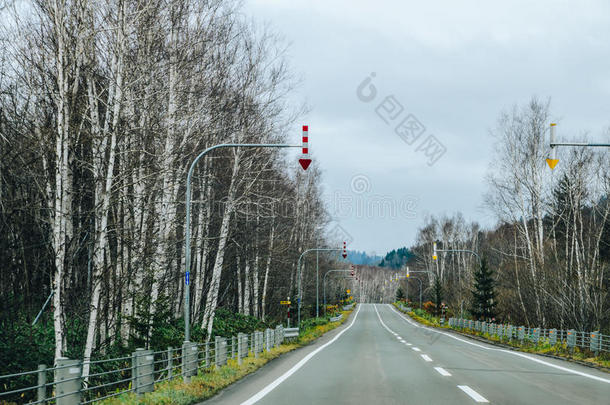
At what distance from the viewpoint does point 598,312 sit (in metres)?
27.7

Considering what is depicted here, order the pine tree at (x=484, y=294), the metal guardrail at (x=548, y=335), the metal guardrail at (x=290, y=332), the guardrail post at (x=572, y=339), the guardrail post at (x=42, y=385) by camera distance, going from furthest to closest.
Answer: the pine tree at (x=484, y=294), the metal guardrail at (x=290, y=332), the guardrail post at (x=572, y=339), the metal guardrail at (x=548, y=335), the guardrail post at (x=42, y=385)

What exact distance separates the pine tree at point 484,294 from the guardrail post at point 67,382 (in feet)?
170

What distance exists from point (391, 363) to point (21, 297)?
480 inches

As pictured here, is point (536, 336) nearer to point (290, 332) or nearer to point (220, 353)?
point (290, 332)

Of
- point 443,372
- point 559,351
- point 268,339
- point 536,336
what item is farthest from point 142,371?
point 536,336

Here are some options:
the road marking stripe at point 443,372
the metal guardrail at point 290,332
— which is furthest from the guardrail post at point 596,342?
the metal guardrail at point 290,332

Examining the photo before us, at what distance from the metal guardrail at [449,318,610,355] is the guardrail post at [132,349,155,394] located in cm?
1583

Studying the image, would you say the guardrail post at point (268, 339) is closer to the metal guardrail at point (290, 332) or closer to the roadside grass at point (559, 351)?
the metal guardrail at point (290, 332)

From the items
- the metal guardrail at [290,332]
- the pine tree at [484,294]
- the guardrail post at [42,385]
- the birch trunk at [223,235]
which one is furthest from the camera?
the pine tree at [484,294]

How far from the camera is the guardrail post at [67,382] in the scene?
809 cm

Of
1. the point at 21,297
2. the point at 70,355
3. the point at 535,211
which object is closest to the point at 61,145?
the point at 70,355

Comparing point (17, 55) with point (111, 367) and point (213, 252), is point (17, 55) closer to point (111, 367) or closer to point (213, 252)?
point (111, 367)

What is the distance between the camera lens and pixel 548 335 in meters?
32.9

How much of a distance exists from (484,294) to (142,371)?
51216 mm
